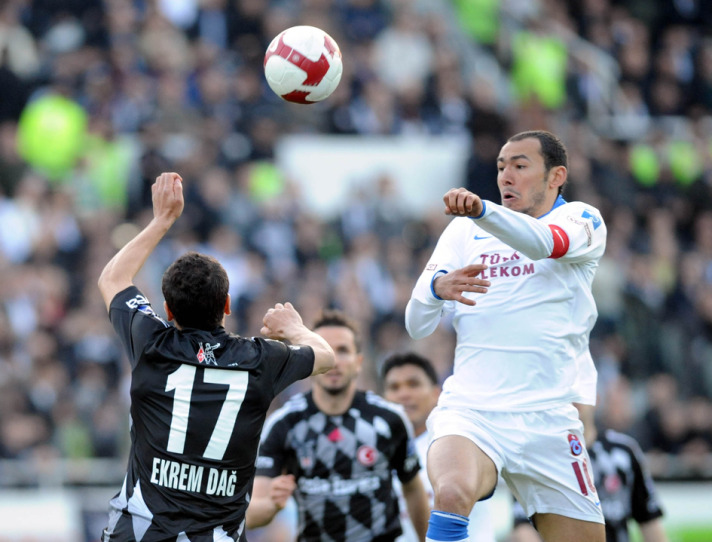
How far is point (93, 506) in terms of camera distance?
11242 millimetres

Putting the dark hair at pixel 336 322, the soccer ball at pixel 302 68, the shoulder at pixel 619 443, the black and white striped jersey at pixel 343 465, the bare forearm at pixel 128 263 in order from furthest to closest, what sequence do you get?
the shoulder at pixel 619 443 < the dark hair at pixel 336 322 < the black and white striped jersey at pixel 343 465 < the soccer ball at pixel 302 68 < the bare forearm at pixel 128 263

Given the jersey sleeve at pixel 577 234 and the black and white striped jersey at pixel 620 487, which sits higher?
the jersey sleeve at pixel 577 234

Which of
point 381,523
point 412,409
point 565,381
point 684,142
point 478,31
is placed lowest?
point 381,523

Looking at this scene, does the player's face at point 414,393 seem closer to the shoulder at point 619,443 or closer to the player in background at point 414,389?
the player in background at point 414,389

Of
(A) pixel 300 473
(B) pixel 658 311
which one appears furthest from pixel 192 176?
(A) pixel 300 473

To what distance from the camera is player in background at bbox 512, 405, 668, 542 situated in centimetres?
789

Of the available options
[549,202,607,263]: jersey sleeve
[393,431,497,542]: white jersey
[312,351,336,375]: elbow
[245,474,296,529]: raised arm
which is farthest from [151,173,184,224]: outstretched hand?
[393,431,497,542]: white jersey

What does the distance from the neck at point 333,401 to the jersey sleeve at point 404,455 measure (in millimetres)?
353

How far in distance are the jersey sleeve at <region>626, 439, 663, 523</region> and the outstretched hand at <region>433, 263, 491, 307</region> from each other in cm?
283

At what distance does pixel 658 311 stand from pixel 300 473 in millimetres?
8809

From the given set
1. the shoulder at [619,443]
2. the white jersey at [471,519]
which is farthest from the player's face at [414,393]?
the shoulder at [619,443]

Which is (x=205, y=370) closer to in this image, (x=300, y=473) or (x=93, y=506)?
(x=300, y=473)

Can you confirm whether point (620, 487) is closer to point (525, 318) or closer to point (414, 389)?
point (414, 389)

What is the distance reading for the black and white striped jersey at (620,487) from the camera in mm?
7895
